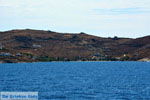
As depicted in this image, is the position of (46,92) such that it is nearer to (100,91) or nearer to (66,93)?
(66,93)

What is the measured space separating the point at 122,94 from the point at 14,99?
3713 cm

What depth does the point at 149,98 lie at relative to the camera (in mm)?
113500

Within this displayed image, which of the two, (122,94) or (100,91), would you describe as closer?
(122,94)

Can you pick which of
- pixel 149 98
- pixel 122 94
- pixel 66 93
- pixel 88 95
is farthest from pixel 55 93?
pixel 149 98

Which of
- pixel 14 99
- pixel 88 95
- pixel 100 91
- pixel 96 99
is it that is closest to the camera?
pixel 14 99

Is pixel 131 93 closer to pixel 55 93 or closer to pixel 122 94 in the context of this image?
pixel 122 94

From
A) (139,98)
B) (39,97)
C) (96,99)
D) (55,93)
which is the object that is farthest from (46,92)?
(139,98)

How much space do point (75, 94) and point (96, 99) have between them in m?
12.8

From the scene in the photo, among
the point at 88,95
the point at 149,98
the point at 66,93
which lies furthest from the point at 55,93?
the point at 149,98

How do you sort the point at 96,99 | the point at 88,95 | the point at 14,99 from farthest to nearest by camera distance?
the point at 88,95, the point at 96,99, the point at 14,99

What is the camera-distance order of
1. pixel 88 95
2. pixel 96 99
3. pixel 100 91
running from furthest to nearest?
pixel 100 91 → pixel 88 95 → pixel 96 99

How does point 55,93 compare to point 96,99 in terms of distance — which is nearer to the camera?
point 96,99

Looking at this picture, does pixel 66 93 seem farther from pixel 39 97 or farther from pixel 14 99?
pixel 14 99

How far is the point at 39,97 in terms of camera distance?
373 feet
